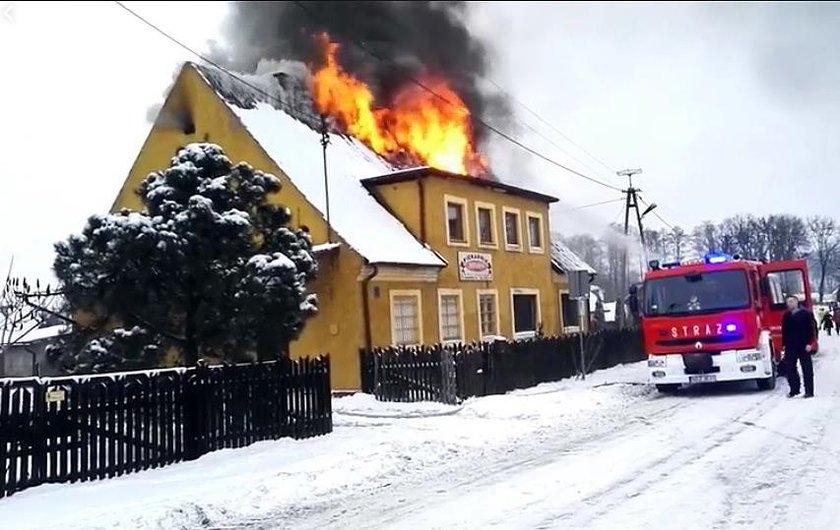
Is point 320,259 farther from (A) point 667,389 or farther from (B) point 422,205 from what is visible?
(A) point 667,389

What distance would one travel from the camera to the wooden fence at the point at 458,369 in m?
17.5

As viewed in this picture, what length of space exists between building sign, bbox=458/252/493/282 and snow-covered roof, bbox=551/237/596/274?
555cm

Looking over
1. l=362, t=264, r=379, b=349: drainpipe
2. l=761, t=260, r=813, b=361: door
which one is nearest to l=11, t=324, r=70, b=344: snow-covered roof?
l=362, t=264, r=379, b=349: drainpipe

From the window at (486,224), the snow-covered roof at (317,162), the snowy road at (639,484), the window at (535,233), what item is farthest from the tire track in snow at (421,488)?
the window at (535,233)

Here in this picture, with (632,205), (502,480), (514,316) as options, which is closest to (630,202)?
(632,205)

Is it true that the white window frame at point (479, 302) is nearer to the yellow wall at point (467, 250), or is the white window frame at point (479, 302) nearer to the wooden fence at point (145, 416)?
the yellow wall at point (467, 250)

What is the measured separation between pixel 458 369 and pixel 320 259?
5.05 m

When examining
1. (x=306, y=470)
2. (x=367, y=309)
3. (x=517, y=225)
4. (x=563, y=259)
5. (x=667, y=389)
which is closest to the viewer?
(x=306, y=470)

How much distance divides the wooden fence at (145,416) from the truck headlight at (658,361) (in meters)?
7.87

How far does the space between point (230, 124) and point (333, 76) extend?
690cm

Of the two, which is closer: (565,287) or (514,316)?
(514,316)

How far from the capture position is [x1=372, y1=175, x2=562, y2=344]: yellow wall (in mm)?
22922

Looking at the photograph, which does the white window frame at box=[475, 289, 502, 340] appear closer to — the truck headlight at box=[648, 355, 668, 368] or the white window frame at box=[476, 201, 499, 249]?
the white window frame at box=[476, 201, 499, 249]

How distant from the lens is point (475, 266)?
2509 centimetres
